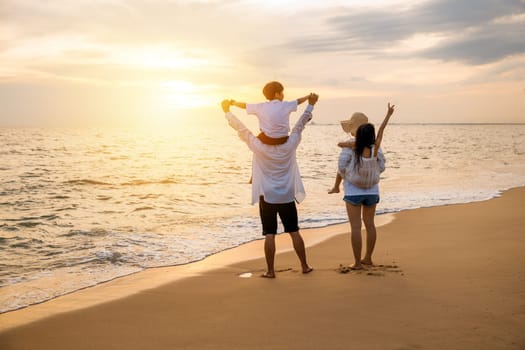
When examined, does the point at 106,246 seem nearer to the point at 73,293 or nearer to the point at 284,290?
the point at 73,293

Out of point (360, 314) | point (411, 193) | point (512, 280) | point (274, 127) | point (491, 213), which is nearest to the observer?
point (360, 314)

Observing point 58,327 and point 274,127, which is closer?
point 58,327

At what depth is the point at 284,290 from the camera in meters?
5.42

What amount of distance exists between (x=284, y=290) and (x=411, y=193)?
1123 centimetres

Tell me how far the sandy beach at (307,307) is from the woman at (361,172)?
640 mm

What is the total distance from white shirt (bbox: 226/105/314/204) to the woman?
0.62 meters

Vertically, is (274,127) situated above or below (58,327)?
above

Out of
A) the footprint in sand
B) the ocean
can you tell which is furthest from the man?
the ocean

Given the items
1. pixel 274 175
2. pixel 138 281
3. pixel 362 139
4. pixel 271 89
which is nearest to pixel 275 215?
pixel 274 175

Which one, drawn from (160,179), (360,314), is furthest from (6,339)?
(160,179)

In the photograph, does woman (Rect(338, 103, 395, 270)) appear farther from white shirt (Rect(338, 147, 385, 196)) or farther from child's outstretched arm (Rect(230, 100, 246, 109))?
child's outstretched arm (Rect(230, 100, 246, 109))

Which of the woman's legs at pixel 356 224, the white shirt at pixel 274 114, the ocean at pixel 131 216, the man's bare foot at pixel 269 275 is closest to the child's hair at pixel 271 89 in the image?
the white shirt at pixel 274 114

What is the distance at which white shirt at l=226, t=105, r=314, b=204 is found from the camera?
226 inches

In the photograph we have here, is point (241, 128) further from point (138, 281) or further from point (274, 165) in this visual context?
point (138, 281)
